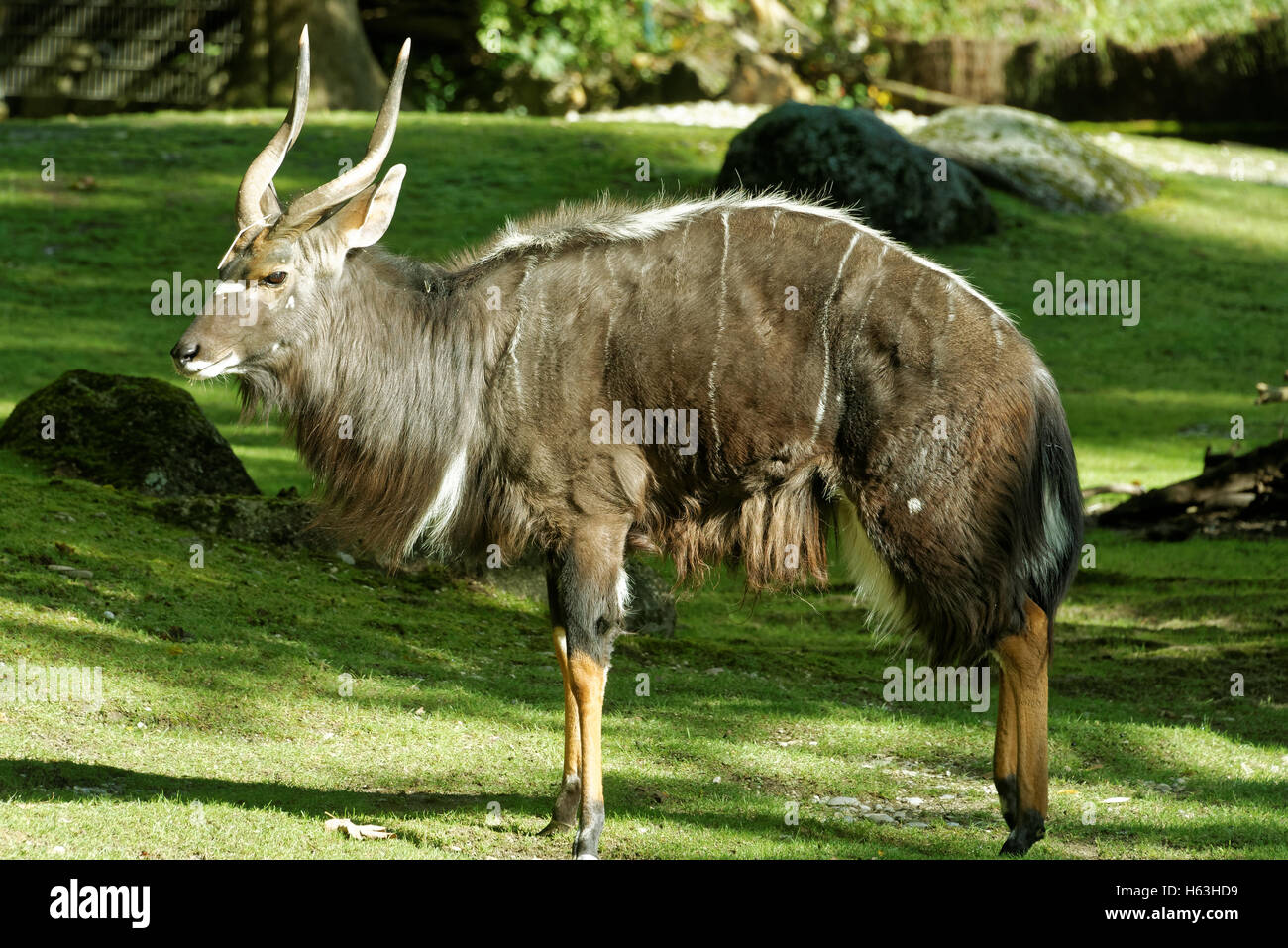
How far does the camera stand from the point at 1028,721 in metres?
5.89

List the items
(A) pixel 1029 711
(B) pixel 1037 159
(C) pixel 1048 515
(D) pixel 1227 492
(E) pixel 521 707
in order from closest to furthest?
1. (A) pixel 1029 711
2. (C) pixel 1048 515
3. (E) pixel 521 707
4. (D) pixel 1227 492
5. (B) pixel 1037 159

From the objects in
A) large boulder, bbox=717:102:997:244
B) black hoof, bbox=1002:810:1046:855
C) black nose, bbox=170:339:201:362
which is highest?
large boulder, bbox=717:102:997:244

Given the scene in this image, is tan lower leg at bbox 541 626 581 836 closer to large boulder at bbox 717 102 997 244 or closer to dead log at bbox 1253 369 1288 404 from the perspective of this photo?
dead log at bbox 1253 369 1288 404

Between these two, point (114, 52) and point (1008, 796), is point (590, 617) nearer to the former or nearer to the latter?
point (1008, 796)

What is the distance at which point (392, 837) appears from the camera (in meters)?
5.84

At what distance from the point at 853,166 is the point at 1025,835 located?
1352cm

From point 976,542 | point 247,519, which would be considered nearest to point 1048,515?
point 976,542

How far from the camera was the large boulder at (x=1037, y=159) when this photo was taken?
835 inches

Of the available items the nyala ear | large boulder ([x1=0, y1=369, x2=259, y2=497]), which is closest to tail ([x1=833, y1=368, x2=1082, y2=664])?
the nyala ear

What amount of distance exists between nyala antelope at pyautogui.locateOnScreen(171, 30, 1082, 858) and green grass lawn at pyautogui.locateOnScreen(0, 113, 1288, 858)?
2.26 feet

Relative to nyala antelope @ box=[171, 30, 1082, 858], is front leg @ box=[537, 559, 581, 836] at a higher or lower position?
lower

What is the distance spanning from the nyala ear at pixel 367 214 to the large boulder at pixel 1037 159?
1588cm

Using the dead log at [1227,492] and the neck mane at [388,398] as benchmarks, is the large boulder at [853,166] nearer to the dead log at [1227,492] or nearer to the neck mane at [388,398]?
the dead log at [1227,492]

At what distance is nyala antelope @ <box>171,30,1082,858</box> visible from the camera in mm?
5828
